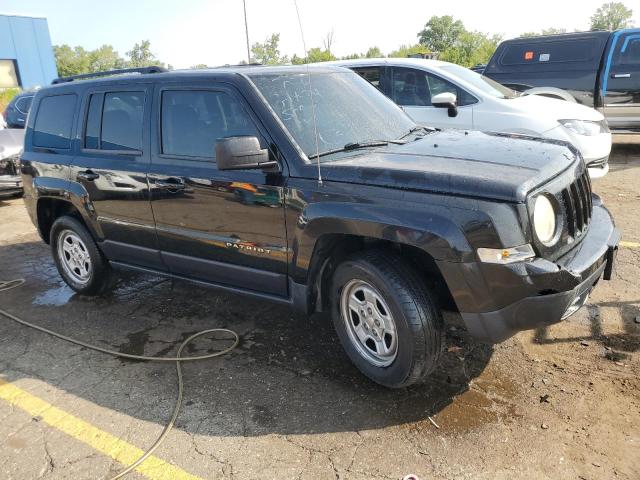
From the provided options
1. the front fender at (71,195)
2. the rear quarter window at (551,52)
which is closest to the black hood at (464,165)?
the front fender at (71,195)

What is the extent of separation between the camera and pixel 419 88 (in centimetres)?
741

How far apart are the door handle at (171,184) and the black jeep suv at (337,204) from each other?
0.06 feet

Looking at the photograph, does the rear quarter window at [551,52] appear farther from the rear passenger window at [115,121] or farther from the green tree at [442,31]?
the green tree at [442,31]

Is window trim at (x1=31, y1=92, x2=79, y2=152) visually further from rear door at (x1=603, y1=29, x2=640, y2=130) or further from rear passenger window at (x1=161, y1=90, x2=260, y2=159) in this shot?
rear door at (x1=603, y1=29, x2=640, y2=130)

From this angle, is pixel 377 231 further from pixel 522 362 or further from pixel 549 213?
pixel 522 362

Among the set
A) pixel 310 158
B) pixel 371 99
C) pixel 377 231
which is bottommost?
pixel 377 231

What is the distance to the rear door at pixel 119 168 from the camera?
4094 mm

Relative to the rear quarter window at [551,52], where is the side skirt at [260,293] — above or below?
below

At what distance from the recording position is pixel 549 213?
9.31 feet

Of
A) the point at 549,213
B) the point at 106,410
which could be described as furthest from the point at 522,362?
the point at 106,410

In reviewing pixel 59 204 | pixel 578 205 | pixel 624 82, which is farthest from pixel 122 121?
pixel 624 82

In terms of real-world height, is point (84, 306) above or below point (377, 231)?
below

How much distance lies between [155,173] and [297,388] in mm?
1856

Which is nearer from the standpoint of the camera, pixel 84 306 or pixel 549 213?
pixel 549 213
